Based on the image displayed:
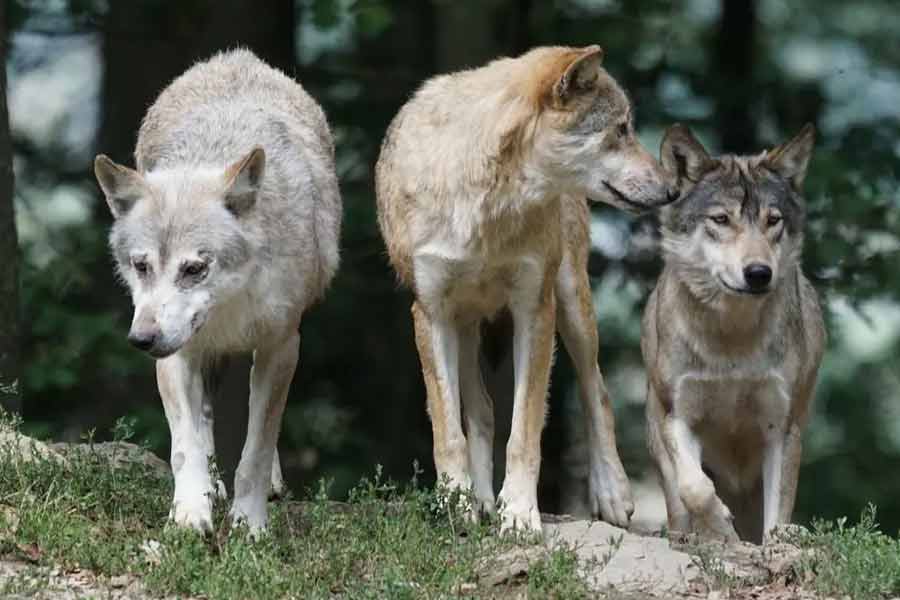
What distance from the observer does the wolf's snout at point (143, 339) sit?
22.1ft

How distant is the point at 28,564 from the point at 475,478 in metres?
2.65

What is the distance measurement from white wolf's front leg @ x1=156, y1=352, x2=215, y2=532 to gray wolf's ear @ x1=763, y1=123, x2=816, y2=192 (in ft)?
10.9

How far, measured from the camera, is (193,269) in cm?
711

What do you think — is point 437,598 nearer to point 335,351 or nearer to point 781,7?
point 335,351

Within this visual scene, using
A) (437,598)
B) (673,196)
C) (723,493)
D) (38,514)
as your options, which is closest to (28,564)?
(38,514)

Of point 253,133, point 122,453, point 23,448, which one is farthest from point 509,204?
point 23,448

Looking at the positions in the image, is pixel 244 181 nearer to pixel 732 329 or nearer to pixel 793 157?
pixel 732 329

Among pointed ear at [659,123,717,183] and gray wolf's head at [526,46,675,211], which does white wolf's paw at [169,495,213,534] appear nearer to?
gray wolf's head at [526,46,675,211]

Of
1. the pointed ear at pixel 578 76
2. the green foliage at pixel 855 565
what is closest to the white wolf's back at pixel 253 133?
the pointed ear at pixel 578 76

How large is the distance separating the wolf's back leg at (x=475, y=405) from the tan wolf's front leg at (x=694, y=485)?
0.94 meters

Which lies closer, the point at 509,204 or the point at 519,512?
the point at 519,512

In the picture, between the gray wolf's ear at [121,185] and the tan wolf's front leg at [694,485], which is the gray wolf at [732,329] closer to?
the tan wolf's front leg at [694,485]

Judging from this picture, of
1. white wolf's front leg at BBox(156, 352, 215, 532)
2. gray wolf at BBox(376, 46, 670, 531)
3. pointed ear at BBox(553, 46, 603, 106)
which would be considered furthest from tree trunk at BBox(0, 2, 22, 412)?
pointed ear at BBox(553, 46, 603, 106)

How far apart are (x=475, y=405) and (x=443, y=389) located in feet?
2.38
